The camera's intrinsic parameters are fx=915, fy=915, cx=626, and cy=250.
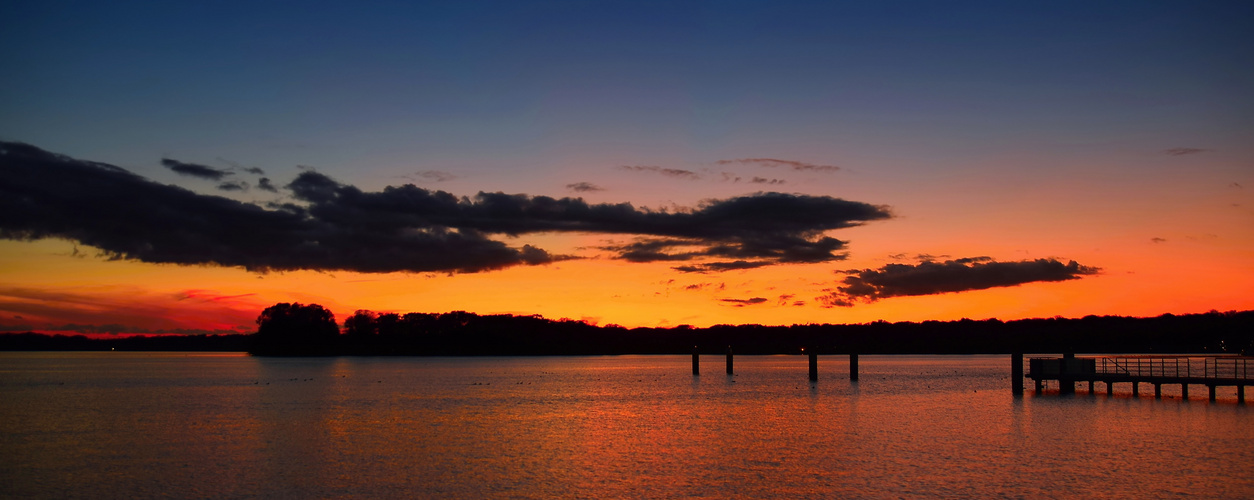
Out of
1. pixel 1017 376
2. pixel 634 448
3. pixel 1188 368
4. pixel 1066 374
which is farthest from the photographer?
pixel 1017 376

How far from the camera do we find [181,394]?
74812 mm

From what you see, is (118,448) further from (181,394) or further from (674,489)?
(181,394)

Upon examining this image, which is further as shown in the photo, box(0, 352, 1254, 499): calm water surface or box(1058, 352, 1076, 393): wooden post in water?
box(1058, 352, 1076, 393): wooden post in water

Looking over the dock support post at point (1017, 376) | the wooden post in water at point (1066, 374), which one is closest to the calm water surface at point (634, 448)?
the wooden post in water at point (1066, 374)

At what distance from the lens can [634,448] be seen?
118 feet

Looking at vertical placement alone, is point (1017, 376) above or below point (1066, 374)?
below

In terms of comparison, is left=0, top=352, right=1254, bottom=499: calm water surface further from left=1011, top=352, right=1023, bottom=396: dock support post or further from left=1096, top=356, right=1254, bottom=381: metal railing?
left=1011, top=352, right=1023, bottom=396: dock support post

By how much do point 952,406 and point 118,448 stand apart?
45980 millimetres

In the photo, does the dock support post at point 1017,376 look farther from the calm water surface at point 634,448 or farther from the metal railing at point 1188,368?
the metal railing at point 1188,368

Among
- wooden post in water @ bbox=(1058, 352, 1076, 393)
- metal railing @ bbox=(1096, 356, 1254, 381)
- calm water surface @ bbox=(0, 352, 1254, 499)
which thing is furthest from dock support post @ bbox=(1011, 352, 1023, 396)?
metal railing @ bbox=(1096, 356, 1254, 381)

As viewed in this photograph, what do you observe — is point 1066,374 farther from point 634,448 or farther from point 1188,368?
point 634,448

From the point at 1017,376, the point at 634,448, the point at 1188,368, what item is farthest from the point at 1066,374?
the point at 634,448

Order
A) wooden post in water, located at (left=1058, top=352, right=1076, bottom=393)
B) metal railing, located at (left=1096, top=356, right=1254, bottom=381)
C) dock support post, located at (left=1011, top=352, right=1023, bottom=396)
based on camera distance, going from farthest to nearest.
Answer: dock support post, located at (left=1011, top=352, right=1023, bottom=396) < wooden post in water, located at (left=1058, top=352, right=1076, bottom=393) < metal railing, located at (left=1096, top=356, right=1254, bottom=381)

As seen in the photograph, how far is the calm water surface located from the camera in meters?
27.0
